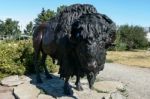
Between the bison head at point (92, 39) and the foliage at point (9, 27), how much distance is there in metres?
52.8

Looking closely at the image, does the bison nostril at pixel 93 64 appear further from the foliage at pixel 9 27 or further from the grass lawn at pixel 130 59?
the foliage at pixel 9 27

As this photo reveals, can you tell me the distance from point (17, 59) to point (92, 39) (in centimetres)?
623

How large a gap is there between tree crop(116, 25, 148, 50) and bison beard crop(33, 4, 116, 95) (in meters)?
30.1

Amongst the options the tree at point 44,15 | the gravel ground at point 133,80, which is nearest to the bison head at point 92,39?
the gravel ground at point 133,80

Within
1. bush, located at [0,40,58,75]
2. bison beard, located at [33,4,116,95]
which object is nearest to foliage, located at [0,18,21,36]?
bush, located at [0,40,58,75]

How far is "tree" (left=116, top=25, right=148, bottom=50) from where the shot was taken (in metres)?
39.6

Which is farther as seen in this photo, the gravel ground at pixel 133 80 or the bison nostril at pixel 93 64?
the gravel ground at pixel 133 80

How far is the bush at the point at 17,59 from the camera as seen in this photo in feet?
39.5

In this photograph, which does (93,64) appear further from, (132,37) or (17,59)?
(132,37)

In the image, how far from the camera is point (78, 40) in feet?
23.9

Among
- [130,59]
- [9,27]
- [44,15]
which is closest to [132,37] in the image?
[44,15]

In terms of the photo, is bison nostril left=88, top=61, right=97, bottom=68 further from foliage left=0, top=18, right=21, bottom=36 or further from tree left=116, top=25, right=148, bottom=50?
foliage left=0, top=18, right=21, bottom=36

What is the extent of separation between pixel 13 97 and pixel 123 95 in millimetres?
3164

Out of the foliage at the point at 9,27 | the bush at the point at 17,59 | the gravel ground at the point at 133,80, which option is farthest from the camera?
the foliage at the point at 9,27
